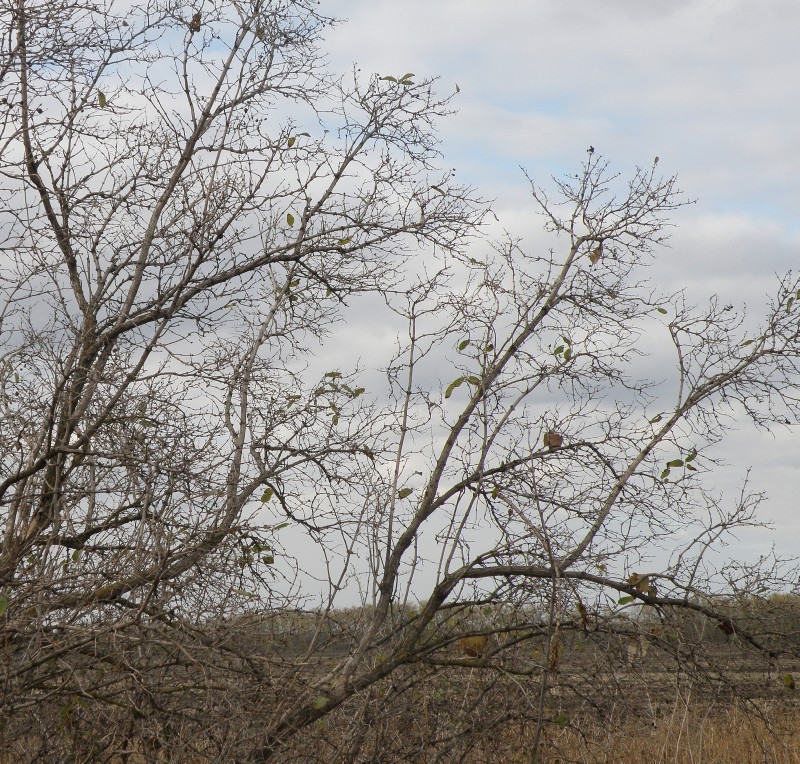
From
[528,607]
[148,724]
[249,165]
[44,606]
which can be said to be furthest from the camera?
[249,165]

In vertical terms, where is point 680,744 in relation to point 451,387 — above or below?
below

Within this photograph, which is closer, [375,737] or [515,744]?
[375,737]

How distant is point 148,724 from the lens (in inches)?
234

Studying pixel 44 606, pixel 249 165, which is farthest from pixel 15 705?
pixel 249 165

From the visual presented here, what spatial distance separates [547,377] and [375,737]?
9.58 feet

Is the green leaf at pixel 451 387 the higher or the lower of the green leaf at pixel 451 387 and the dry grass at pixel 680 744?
the higher

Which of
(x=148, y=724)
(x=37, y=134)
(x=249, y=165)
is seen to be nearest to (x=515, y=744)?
(x=148, y=724)

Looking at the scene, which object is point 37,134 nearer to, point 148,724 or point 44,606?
point 44,606

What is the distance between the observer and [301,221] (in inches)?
324

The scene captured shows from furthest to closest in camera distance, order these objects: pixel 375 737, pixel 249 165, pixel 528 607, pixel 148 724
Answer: pixel 249 165, pixel 528 607, pixel 375 737, pixel 148 724

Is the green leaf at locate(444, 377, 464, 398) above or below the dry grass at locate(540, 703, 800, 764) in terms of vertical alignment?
above

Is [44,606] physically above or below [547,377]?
below

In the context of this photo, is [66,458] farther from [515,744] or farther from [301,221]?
[515,744]

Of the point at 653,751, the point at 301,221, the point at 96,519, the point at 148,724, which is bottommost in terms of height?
the point at 653,751
